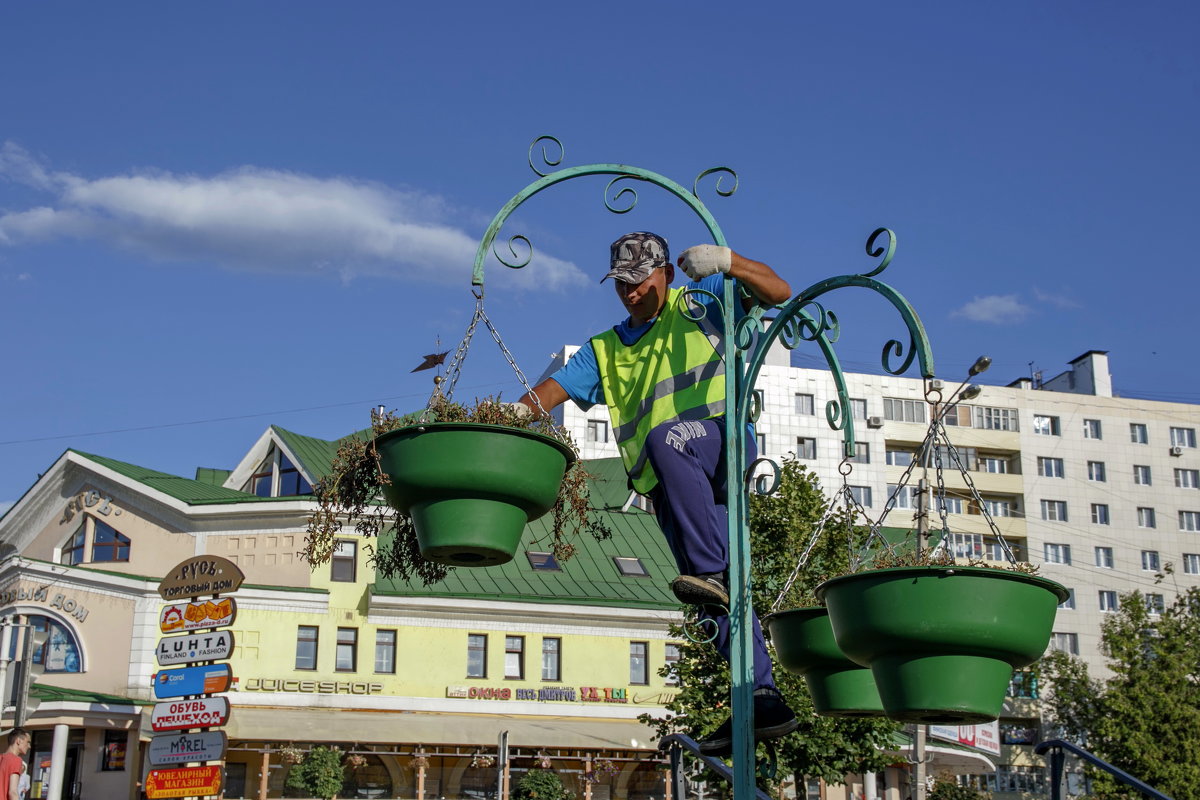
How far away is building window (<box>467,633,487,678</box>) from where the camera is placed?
28.7m

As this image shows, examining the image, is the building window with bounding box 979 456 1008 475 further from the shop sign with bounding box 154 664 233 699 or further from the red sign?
the red sign

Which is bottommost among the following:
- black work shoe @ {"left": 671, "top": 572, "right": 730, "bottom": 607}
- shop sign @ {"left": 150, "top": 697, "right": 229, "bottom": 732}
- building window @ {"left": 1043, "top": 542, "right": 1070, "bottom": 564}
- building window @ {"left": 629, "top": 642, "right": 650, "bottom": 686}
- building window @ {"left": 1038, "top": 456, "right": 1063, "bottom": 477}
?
black work shoe @ {"left": 671, "top": 572, "right": 730, "bottom": 607}

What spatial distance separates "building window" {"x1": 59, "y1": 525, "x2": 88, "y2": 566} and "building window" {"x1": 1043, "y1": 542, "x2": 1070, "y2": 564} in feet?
131

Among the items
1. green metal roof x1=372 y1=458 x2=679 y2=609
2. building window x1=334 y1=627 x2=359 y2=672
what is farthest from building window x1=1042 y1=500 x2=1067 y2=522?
building window x1=334 y1=627 x2=359 y2=672

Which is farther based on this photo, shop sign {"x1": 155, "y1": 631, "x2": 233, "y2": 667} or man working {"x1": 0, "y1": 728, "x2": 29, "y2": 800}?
shop sign {"x1": 155, "y1": 631, "x2": 233, "y2": 667}

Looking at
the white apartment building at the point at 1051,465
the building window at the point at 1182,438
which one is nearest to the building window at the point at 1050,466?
the white apartment building at the point at 1051,465

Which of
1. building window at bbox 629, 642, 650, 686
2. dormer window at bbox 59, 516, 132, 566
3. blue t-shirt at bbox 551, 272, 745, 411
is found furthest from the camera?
dormer window at bbox 59, 516, 132, 566

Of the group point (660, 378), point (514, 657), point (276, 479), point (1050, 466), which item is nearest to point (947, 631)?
point (660, 378)

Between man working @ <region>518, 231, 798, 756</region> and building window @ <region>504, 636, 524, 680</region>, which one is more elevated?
building window @ <region>504, 636, 524, 680</region>

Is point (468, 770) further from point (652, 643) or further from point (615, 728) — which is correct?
point (652, 643)

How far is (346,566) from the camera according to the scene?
94.6 feet

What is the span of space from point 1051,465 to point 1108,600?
238 inches

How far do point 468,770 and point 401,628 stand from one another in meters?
3.18

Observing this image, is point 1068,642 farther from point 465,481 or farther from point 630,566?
point 465,481
